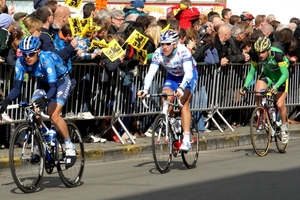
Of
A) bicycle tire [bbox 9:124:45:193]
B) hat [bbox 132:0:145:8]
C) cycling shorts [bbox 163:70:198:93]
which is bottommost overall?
bicycle tire [bbox 9:124:45:193]

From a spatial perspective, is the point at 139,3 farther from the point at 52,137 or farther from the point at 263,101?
the point at 52,137

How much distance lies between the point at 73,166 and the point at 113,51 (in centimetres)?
317

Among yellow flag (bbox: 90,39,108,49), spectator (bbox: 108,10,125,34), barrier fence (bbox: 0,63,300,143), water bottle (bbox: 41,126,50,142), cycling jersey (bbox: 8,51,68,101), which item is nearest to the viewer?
cycling jersey (bbox: 8,51,68,101)

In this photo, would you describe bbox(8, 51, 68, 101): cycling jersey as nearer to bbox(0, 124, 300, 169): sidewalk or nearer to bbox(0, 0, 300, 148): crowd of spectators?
bbox(0, 0, 300, 148): crowd of spectators

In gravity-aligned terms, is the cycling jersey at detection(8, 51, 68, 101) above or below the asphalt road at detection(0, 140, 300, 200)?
above

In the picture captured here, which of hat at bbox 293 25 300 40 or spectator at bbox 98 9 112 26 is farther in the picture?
hat at bbox 293 25 300 40

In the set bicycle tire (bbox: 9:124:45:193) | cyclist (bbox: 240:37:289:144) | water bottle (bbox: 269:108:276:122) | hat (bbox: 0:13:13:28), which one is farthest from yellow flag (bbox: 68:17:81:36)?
water bottle (bbox: 269:108:276:122)

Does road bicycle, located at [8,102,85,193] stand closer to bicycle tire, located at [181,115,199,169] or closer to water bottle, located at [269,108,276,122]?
bicycle tire, located at [181,115,199,169]

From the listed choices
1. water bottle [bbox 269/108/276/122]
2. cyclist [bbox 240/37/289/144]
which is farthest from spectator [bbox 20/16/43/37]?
water bottle [bbox 269/108/276/122]

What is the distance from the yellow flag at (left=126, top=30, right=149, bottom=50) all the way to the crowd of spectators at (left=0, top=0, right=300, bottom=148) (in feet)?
0.80

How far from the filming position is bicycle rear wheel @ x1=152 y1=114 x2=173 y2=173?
Result: 1199cm

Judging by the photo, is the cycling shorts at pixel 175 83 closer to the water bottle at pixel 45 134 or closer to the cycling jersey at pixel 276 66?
the cycling jersey at pixel 276 66

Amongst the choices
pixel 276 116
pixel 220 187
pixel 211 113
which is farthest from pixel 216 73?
pixel 220 187

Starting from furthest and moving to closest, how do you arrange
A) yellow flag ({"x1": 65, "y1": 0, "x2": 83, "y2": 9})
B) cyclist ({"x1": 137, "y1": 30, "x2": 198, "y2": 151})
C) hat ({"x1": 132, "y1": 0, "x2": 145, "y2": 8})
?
hat ({"x1": 132, "y1": 0, "x2": 145, "y2": 8}), yellow flag ({"x1": 65, "y1": 0, "x2": 83, "y2": 9}), cyclist ({"x1": 137, "y1": 30, "x2": 198, "y2": 151})
